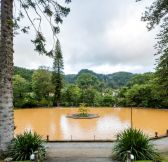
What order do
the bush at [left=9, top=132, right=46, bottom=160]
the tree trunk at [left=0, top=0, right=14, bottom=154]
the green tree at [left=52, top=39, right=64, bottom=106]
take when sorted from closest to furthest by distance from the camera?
the bush at [left=9, top=132, right=46, bottom=160]
the tree trunk at [left=0, top=0, right=14, bottom=154]
the green tree at [left=52, top=39, right=64, bottom=106]

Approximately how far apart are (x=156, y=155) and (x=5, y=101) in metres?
6.11

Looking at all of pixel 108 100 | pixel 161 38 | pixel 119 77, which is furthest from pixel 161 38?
pixel 119 77

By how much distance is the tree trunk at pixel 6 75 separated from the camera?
1255 centimetres

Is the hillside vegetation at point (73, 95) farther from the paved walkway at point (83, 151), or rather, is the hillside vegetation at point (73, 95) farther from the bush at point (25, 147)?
the bush at point (25, 147)

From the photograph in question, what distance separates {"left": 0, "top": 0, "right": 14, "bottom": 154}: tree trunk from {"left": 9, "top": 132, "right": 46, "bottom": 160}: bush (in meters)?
0.44

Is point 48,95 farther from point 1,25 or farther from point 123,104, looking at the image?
point 1,25

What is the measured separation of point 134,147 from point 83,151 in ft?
10.8

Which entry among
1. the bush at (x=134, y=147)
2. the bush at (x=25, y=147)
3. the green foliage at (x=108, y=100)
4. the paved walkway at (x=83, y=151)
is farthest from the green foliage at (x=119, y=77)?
the bush at (x=25, y=147)

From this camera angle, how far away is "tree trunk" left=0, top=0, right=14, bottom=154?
12.5 meters

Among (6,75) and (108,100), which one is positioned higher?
(6,75)

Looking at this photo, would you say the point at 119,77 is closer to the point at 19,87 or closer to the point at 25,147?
the point at 19,87

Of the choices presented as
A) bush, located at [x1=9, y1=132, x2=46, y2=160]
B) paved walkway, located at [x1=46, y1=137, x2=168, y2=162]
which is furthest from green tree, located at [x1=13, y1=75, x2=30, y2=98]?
bush, located at [x1=9, y1=132, x2=46, y2=160]

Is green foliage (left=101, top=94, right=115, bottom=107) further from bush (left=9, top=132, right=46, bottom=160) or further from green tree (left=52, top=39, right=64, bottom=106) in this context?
bush (left=9, top=132, right=46, bottom=160)

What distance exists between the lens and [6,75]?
1274 cm
